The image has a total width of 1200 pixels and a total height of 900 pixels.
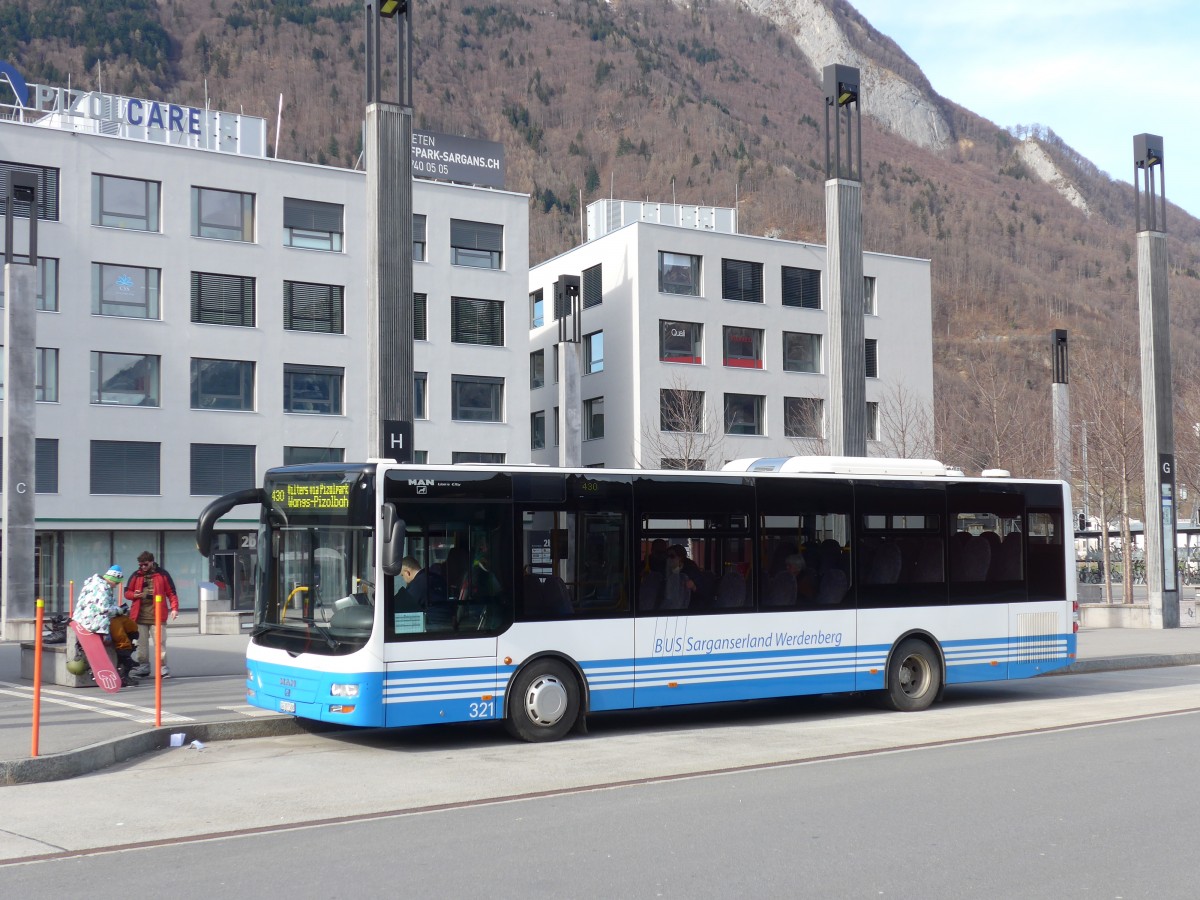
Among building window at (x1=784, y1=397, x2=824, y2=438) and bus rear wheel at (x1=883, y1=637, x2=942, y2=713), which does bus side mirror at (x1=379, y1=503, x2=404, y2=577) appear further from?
building window at (x1=784, y1=397, x2=824, y2=438)

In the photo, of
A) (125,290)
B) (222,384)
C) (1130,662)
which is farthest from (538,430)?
(1130,662)

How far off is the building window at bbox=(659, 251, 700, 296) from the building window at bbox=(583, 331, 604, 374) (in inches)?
151

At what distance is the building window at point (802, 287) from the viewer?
6338 centimetres

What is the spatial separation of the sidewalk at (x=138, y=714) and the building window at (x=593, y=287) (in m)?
40.1

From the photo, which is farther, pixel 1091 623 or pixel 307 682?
pixel 1091 623

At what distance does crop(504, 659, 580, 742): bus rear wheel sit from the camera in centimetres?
1282

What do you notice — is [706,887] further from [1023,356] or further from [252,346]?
[1023,356]

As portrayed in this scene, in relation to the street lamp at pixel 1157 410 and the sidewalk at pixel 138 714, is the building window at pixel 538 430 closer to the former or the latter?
the street lamp at pixel 1157 410

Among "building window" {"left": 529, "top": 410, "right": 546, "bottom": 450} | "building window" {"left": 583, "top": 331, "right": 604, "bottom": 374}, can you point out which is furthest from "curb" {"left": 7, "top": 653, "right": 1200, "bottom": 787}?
"building window" {"left": 529, "top": 410, "right": 546, "bottom": 450}

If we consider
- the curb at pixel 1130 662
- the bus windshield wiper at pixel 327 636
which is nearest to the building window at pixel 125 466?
the curb at pixel 1130 662

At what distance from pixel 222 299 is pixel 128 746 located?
39.5m

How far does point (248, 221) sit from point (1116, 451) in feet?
104

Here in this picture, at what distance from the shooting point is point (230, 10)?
569ft

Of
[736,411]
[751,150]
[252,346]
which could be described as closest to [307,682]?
[252,346]
